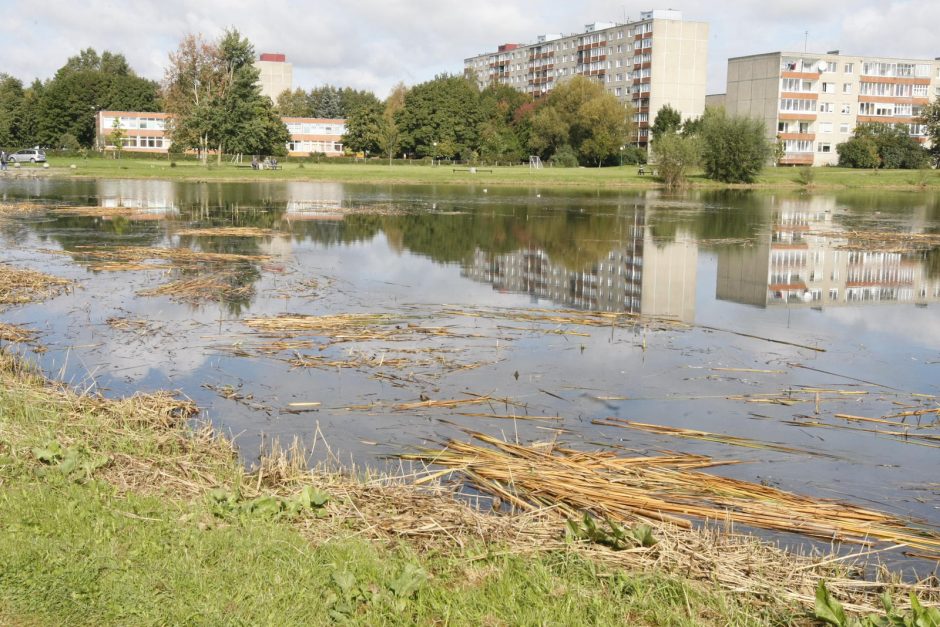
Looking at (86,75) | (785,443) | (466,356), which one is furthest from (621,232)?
(86,75)

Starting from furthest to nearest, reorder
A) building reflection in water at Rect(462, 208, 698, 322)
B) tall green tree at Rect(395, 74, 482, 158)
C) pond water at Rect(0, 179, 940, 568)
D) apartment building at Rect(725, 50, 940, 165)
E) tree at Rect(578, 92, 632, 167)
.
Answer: apartment building at Rect(725, 50, 940, 165) → tall green tree at Rect(395, 74, 482, 158) → tree at Rect(578, 92, 632, 167) → building reflection in water at Rect(462, 208, 698, 322) → pond water at Rect(0, 179, 940, 568)

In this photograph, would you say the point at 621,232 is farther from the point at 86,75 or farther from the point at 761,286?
the point at 86,75

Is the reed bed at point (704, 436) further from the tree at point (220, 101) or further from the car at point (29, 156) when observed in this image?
the car at point (29, 156)

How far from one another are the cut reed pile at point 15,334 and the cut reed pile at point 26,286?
2468 mm

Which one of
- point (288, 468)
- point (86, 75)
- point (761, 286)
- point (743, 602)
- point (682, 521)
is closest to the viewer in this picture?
point (743, 602)

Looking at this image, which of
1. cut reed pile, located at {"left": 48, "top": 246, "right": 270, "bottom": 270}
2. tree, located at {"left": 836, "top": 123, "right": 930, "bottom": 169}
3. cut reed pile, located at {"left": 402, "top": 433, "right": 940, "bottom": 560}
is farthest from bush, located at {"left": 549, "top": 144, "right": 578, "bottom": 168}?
cut reed pile, located at {"left": 402, "top": 433, "right": 940, "bottom": 560}

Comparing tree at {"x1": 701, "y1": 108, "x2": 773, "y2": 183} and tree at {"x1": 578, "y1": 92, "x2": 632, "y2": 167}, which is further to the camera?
tree at {"x1": 578, "y1": 92, "x2": 632, "y2": 167}

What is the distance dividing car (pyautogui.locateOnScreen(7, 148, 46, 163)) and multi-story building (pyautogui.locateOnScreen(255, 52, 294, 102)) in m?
85.6

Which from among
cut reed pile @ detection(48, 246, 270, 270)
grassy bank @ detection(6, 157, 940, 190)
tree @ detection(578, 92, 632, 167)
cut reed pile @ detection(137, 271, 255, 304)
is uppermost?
tree @ detection(578, 92, 632, 167)

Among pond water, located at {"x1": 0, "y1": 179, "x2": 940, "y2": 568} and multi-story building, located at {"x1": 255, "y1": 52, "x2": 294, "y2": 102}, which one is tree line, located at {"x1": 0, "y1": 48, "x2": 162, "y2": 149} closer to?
multi-story building, located at {"x1": 255, "y1": 52, "x2": 294, "y2": 102}

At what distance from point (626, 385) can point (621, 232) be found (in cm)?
2198

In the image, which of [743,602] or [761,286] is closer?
[743,602]

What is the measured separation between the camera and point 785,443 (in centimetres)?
928

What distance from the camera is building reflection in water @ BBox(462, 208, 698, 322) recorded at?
1755cm
